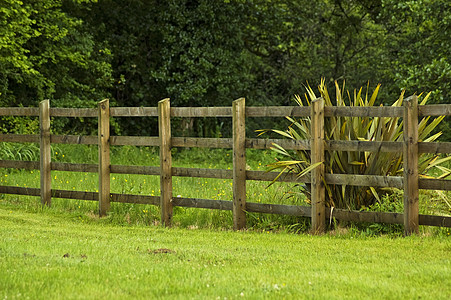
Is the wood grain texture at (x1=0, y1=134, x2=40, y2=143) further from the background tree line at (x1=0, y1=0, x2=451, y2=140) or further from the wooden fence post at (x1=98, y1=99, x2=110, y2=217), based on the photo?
the background tree line at (x1=0, y1=0, x2=451, y2=140)

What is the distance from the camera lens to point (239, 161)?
9.27 metres

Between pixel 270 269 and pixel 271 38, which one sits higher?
pixel 271 38

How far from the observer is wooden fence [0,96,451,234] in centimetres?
818

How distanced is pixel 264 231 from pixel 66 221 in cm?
326

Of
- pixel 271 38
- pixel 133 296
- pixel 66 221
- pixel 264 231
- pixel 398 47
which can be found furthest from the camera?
pixel 271 38

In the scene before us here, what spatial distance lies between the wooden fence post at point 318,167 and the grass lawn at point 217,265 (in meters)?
0.34

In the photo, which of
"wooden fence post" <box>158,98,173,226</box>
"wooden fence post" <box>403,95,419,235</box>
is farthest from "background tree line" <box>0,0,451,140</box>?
"wooden fence post" <box>403,95,419,235</box>

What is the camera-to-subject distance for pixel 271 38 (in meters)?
24.3

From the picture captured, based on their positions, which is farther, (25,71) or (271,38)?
(271,38)

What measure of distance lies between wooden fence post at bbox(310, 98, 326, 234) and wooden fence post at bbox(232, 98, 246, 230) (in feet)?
3.44

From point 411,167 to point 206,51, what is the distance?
47.9 ft

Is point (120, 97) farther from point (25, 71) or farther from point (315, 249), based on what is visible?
point (315, 249)

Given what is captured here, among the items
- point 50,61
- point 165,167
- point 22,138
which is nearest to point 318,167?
point 165,167

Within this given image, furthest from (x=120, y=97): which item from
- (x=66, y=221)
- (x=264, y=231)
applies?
(x=264, y=231)
